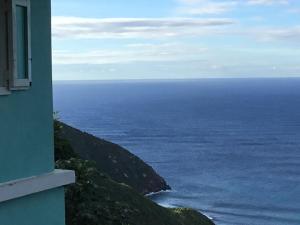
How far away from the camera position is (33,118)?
27.2 feet

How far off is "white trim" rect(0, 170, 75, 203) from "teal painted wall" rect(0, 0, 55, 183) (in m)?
0.10

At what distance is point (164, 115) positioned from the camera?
19838 cm

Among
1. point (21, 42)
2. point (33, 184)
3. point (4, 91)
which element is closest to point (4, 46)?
point (21, 42)

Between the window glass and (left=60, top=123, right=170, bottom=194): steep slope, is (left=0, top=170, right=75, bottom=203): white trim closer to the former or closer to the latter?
the window glass

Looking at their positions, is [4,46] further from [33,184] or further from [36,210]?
[36,210]

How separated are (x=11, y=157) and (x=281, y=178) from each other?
75834mm

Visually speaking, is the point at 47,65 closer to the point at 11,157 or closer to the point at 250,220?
the point at 11,157

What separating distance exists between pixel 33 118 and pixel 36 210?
124 cm

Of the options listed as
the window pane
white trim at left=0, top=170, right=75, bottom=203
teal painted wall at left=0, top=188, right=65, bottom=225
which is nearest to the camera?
white trim at left=0, top=170, right=75, bottom=203

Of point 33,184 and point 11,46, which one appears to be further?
point 33,184

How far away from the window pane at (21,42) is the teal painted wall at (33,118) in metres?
0.20

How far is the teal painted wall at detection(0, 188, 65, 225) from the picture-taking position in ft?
25.5

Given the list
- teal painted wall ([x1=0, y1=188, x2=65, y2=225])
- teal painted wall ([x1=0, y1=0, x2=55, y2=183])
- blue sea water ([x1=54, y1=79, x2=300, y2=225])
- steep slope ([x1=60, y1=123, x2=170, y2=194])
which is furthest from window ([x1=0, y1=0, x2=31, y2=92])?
blue sea water ([x1=54, y1=79, x2=300, y2=225])

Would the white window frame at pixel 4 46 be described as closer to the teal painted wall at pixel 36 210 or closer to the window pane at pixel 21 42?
the window pane at pixel 21 42
